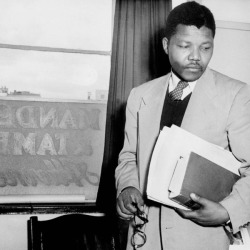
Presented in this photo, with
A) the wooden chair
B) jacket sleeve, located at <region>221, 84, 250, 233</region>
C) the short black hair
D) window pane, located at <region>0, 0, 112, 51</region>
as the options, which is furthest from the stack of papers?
window pane, located at <region>0, 0, 112, 51</region>

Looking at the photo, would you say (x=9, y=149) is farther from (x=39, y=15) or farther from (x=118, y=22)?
(x=118, y=22)

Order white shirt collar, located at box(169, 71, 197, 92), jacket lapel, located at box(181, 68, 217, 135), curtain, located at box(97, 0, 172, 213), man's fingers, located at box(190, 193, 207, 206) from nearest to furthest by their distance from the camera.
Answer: man's fingers, located at box(190, 193, 207, 206) < jacket lapel, located at box(181, 68, 217, 135) < white shirt collar, located at box(169, 71, 197, 92) < curtain, located at box(97, 0, 172, 213)

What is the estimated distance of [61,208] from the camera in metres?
3.18

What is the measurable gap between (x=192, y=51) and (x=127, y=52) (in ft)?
6.11

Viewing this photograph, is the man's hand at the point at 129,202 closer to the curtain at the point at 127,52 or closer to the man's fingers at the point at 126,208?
the man's fingers at the point at 126,208

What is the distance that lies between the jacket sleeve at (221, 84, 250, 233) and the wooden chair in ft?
3.30

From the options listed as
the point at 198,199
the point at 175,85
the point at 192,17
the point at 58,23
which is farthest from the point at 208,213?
the point at 58,23

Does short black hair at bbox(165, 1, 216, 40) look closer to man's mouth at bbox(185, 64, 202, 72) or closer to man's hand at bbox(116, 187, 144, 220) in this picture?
man's mouth at bbox(185, 64, 202, 72)

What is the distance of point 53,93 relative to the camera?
10.8 ft

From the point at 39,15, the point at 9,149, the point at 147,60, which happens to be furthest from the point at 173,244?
the point at 39,15

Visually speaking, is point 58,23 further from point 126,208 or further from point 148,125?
point 126,208

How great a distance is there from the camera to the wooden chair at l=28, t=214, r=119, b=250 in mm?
1873

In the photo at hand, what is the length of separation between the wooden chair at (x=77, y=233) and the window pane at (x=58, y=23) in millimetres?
1773

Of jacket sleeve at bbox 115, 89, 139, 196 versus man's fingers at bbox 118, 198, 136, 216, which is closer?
man's fingers at bbox 118, 198, 136, 216
